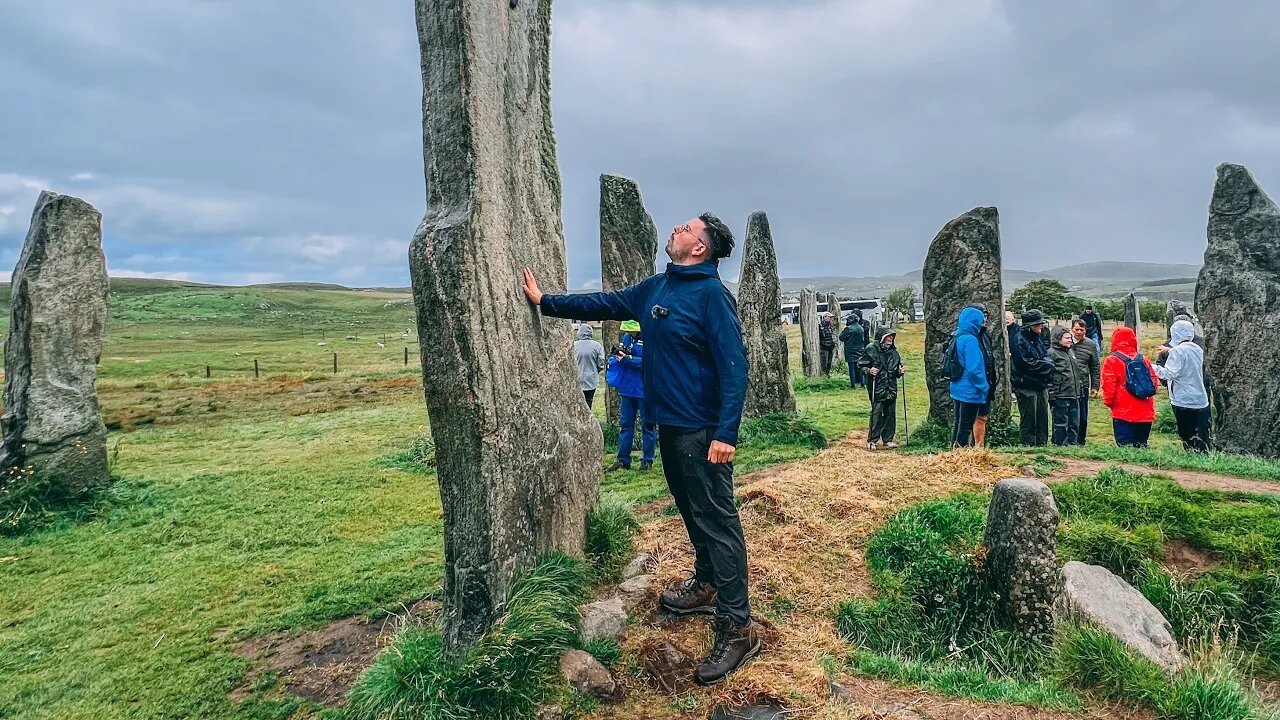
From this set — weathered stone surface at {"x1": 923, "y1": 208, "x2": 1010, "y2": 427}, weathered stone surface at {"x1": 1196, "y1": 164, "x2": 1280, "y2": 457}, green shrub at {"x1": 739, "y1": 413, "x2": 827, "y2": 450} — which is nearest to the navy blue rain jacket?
green shrub at {"x1": 739, "y1": 413, "x2": 827, "y2": 450}

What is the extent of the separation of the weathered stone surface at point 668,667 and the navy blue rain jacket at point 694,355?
1457 mm

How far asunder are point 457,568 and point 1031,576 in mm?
4252

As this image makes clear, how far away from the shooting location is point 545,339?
537cm

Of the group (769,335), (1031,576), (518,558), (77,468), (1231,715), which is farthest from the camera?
(769,335)

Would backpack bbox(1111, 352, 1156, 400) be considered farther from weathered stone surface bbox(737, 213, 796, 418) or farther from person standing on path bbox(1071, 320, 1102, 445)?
weathered stone surface bbox(737, 213, 796, 418)

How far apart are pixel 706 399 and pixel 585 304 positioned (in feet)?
3.95

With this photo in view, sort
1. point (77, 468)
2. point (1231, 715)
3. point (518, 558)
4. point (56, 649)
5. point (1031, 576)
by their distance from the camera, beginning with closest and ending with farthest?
point (1231, 715), point (518, 558), point (1031, 576), point (56, 649), point (77, 468)

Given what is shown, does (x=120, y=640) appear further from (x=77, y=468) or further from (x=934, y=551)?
(x=934, y=551)

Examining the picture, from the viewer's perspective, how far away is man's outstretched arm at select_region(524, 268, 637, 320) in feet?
16.8

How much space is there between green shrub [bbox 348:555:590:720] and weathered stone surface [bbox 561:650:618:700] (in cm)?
7

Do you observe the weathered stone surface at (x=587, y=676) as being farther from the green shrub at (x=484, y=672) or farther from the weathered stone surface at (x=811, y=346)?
the weathered stone surface at (x=811, y=346)

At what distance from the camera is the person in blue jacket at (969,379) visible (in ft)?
30.7

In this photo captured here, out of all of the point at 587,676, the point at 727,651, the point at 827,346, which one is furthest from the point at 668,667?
the point at 827,346

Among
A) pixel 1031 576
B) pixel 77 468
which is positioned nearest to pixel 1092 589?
pixel 1031 576
